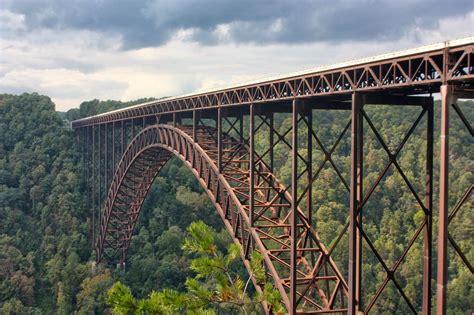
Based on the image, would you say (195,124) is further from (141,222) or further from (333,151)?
(141,222)

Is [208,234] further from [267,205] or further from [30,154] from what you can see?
[30,154]

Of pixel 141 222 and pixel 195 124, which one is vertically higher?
pixel 195 124

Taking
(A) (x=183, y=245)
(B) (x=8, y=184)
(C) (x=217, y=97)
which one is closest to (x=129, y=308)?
(A) (x=183, y=245)

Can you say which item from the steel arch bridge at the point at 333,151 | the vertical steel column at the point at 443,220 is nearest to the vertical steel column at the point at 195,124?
the steel arch bridge at the point at 333,151

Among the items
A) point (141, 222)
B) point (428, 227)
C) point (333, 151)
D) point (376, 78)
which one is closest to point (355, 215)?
point (428, 227)

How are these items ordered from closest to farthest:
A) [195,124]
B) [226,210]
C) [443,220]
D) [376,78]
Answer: [443,220], [376,78], [226,210], [195,124]

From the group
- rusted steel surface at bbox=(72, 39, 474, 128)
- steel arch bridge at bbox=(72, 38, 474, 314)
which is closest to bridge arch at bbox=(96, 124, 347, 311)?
steel arch bridge at bbox=(72, 38, 474, 314)
